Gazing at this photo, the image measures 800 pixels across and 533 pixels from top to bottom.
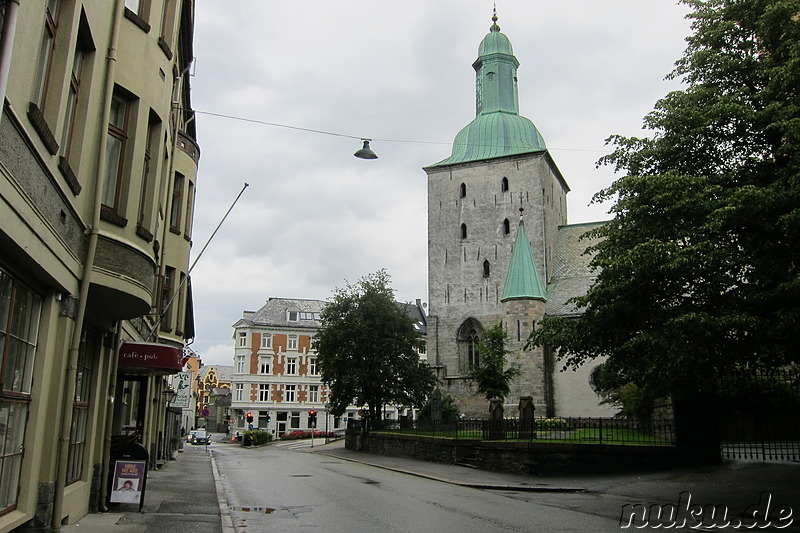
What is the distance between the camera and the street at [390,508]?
10.6m

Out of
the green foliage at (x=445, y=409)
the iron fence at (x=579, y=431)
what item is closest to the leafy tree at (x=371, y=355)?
the green foliage at (x=445, y=409)

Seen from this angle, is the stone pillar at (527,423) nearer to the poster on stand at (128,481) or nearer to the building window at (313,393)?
the poster on stand at (128,481)

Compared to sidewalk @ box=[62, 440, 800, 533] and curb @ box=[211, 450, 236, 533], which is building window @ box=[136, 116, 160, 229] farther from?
curb @ box=[211, 450, 236, 533]

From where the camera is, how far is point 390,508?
504 inches

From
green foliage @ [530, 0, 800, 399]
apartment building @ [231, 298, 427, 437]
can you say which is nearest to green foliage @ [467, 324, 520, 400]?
green foliage @ [530, 0, 800, 399]

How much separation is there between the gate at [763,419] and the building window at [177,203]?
15895 mm

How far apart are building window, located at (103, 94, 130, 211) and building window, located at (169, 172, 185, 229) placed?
993cm

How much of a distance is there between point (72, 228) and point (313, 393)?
223 ft

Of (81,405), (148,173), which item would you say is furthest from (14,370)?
(148,173)

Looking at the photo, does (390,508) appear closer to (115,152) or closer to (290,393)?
(115,152)

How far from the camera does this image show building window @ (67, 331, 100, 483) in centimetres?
999

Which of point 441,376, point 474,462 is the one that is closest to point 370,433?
point 441,376

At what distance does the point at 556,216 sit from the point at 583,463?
114 feet

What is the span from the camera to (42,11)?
626cm
